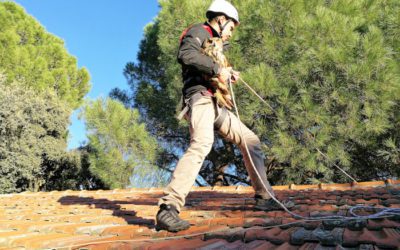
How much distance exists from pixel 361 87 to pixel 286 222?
5.87 m

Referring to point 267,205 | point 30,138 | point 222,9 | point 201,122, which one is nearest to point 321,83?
point 267,205

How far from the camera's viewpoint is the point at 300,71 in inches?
297

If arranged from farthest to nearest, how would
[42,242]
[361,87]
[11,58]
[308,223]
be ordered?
[11,58] → [361,87] → [42,242] → [308,223]

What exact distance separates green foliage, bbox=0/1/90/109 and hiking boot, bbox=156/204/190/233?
1291cm

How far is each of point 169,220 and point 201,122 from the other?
1.96 ft

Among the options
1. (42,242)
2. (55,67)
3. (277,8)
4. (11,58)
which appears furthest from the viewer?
(55,67)

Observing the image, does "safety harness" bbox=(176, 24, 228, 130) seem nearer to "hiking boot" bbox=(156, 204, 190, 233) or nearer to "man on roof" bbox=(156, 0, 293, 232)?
"man on roof" bbox=(156, 0, 293, 232)

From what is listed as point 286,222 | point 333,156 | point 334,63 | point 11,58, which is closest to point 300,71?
point 334,63

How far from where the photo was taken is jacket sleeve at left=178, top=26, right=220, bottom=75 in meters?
2.16

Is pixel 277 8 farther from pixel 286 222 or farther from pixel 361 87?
pixel 286 222

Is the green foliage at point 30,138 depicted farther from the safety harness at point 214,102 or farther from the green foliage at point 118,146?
the safety harness at point 214,102

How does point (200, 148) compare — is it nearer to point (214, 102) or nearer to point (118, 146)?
point (214, 102)

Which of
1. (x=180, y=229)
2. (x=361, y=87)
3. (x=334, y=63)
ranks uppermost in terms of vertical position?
(x=334, y=63)

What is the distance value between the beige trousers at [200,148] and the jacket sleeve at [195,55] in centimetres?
20
